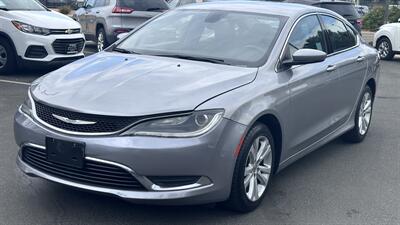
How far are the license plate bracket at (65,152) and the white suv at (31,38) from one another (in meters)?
6.43

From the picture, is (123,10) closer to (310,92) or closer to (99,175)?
(310,92)

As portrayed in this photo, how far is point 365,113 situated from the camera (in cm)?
691

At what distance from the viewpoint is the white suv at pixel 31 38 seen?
9.99 metres

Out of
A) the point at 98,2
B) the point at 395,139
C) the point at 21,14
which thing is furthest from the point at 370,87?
the point at 98,2

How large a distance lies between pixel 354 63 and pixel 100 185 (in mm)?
3478

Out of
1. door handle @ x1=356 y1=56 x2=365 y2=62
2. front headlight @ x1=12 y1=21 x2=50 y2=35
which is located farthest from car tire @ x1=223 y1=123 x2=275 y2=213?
front headlight @ x1=12 y1=21 x2=50 y2=35

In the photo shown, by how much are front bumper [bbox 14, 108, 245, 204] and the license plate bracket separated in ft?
0.12

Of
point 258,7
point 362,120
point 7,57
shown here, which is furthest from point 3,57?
point 362,120

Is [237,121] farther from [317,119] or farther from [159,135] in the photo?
[317,119]

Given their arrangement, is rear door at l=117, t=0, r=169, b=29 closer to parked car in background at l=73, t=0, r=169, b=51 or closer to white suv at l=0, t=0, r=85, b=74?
parked car in background at l=73, t=0, r=169, b=51

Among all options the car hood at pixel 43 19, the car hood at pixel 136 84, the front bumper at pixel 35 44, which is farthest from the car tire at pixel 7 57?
the car hood at pixel 136 84

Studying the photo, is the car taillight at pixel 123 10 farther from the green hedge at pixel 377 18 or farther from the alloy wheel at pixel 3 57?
the green hedge at pixel 377 18

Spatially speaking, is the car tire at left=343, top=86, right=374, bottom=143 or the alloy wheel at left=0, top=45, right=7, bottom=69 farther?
the alloy wheel at left=0, top=45, right=7, bottom=69

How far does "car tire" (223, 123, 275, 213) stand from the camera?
415 centimetres
